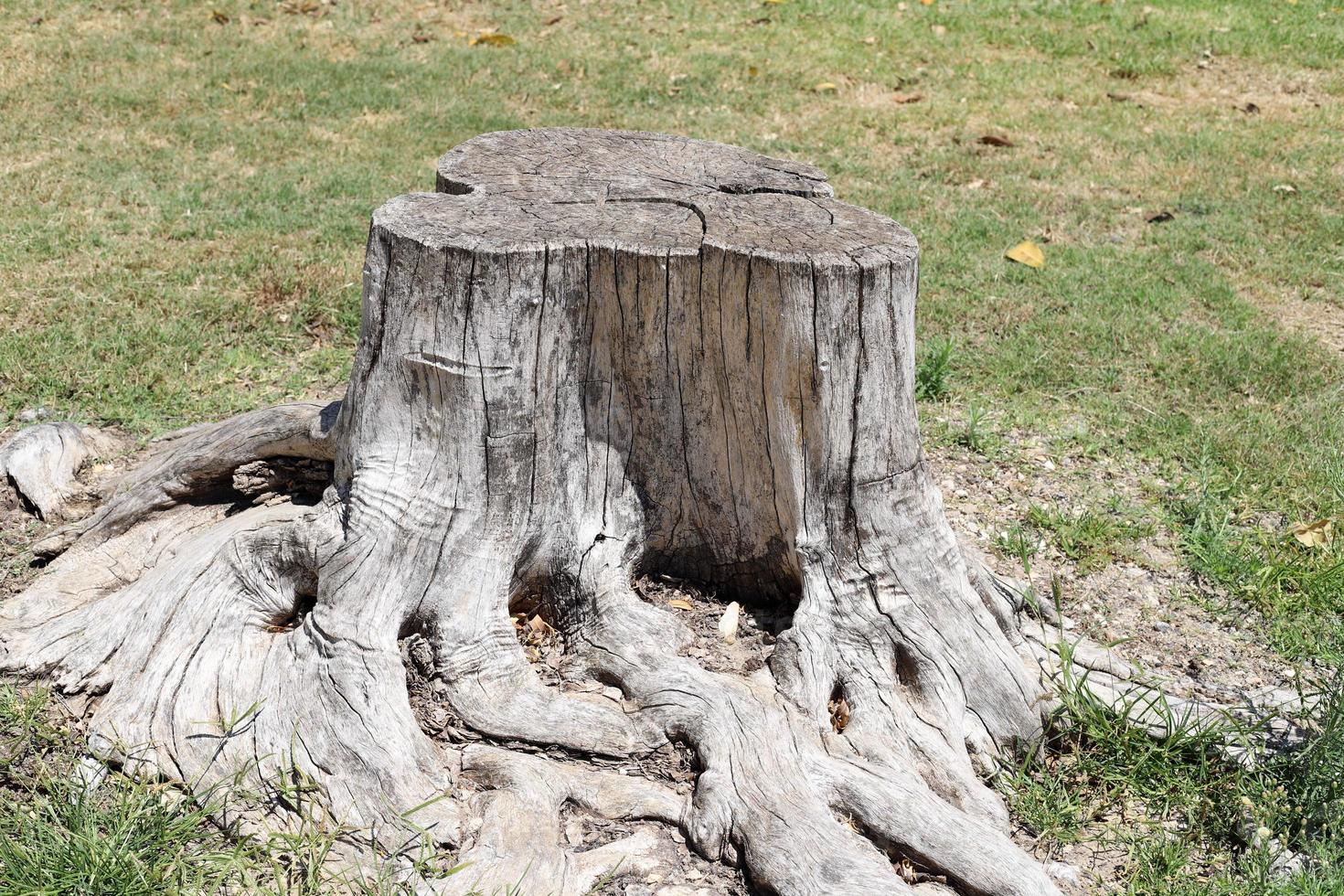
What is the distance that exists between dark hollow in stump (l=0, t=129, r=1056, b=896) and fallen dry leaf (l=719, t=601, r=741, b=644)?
0.08 m

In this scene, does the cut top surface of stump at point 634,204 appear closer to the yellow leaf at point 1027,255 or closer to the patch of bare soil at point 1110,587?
the patch of bare soil at point 1110,587

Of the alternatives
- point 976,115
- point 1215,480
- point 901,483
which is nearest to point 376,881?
point 901,483

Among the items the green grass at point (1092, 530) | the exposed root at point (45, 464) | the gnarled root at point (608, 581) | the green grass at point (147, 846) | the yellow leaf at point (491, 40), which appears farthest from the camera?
the yellow leaf at point (491, 40)

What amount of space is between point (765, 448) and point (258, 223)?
414 cm

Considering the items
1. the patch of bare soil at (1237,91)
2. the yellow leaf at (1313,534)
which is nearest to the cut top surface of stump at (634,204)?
the yellow leaf at (1313,534)

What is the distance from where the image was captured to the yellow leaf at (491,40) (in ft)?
30.3

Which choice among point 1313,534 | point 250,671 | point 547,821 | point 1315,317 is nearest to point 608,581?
point 547,821

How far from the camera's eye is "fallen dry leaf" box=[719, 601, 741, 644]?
10.5 feet

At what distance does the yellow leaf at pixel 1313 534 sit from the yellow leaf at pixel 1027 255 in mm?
2385

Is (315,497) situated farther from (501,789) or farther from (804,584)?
(804,584)

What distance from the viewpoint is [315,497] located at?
12.0 ft

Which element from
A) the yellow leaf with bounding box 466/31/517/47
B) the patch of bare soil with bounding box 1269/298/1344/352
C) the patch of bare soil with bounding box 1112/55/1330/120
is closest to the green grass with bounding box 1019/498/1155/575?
the patch of bare soil with bounding box 1269/298/1344/352

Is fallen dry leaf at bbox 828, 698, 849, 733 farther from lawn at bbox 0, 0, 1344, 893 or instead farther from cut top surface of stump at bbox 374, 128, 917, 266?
cut top surface of stump at bbox 374, 128, 917, 266

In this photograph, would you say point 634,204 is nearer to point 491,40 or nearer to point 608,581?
point 608,581
